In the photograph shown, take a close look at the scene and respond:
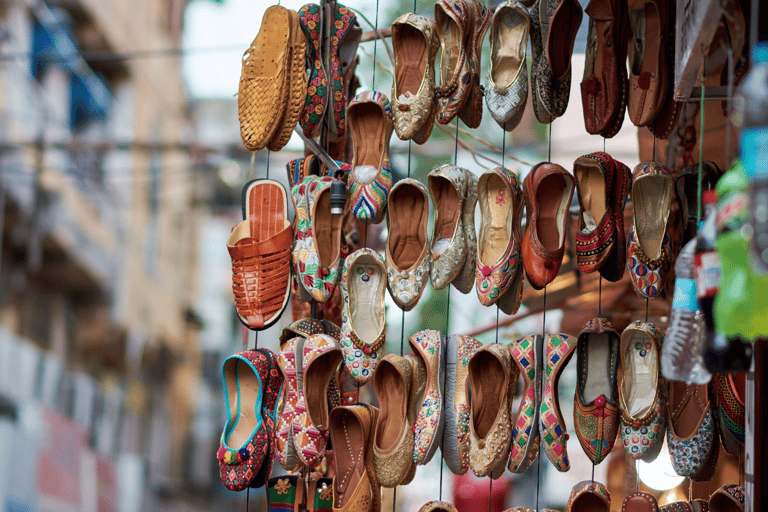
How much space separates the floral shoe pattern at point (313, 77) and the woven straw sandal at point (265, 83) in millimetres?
75

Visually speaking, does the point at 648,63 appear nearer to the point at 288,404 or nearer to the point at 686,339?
the point at 686,339

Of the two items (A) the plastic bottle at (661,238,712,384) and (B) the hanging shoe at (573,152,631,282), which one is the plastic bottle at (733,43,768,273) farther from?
(B) the hanging shoe at (573,152,631,282)

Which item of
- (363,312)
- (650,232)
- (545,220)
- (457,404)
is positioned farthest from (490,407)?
(650,232)

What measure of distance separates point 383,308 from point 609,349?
0.67m

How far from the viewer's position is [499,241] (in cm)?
246

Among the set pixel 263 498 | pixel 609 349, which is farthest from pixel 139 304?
pixel 609 349

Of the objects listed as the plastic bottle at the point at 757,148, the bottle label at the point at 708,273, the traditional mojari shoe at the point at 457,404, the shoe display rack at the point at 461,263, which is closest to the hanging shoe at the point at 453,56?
the shoe display rack at the point at 461,263

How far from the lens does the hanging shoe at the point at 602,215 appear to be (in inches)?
92.5

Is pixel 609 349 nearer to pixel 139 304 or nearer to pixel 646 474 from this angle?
pixel 646 474

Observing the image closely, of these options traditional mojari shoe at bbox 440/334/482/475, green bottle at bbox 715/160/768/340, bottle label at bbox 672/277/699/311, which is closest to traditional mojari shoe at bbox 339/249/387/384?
traditional mojari shoe at bbox 440/334/482/475

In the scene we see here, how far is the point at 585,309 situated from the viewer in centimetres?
404

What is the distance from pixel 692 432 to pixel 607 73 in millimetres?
1055

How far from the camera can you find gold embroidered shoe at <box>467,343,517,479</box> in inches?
90.4

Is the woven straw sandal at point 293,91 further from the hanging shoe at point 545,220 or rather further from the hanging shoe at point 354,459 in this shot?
the hanging shoe at point 354,459
